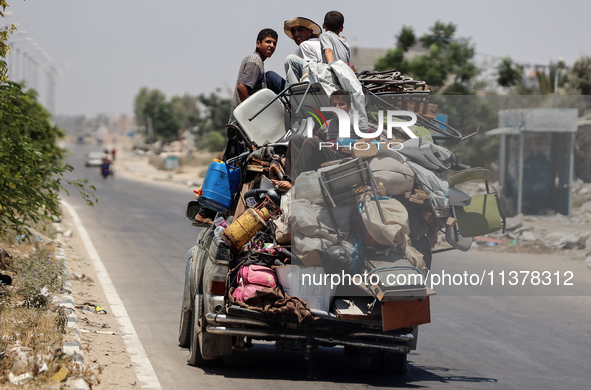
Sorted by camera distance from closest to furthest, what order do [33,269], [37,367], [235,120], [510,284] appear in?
[37,367]
[235,120]
[33,269]
[510,284]

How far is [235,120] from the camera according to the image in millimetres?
8539

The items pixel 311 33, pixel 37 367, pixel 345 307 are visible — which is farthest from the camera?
pixel 311 33

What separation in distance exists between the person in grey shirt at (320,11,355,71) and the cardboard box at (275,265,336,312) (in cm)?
281

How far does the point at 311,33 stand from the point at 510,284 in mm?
7388

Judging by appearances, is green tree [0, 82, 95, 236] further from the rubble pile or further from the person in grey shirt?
the rubble pile

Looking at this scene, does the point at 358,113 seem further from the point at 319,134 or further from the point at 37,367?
the point at 37,367

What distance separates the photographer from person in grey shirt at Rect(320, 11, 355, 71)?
8.94m

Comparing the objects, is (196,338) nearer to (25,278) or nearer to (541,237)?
(25,278)

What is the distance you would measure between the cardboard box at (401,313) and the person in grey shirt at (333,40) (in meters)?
3.09

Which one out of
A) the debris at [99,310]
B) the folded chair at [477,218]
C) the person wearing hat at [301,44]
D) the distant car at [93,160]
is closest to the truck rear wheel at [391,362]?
the folded chair at [477,218]

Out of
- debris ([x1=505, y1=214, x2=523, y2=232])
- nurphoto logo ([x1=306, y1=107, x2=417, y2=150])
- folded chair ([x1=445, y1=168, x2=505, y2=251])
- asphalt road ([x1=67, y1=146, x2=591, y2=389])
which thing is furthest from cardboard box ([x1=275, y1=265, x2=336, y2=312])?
debris ([x1=505, y1=214, x2=523, y2=232])

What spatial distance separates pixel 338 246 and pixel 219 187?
5.63ft

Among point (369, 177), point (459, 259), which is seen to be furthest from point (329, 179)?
point (459, 259)

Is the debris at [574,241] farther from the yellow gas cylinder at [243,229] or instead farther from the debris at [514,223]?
the yellow gas cylinder at [243,229]
